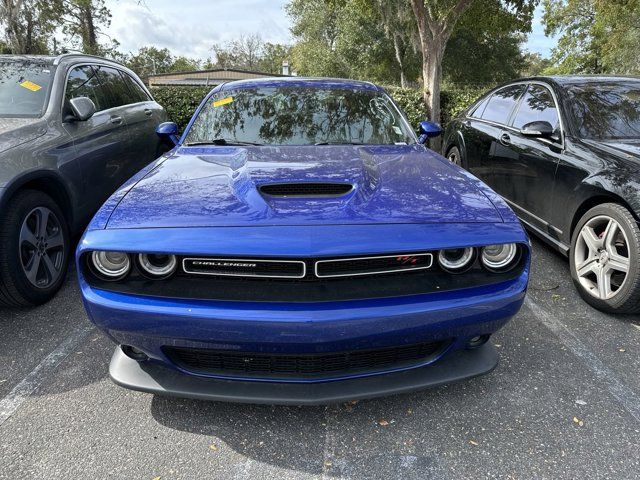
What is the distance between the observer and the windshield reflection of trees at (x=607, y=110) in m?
3.69

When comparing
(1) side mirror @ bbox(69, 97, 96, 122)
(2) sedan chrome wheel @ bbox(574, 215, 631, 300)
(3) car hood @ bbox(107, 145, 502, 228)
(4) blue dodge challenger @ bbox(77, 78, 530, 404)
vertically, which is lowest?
(2) sedan chrome wheel @ bbox(574, 215, 631, 300)

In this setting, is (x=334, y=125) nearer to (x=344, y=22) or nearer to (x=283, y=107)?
(x=283, y=107)

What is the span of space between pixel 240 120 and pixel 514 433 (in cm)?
264

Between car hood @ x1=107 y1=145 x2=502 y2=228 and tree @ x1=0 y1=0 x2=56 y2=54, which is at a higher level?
tree @ x1=0 y1=0 x2=56 y2=54

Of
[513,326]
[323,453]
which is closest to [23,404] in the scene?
[323,453]

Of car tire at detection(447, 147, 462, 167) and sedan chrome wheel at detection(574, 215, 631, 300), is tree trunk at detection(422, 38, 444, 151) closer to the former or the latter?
car tire at detection(447, 147, 462, 167)

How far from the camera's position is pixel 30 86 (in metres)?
3.88

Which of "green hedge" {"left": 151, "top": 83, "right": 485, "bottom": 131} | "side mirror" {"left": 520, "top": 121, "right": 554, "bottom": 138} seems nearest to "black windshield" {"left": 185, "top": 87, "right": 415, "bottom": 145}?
"side mirror" {"left": 520, "top": 121, "right": 554, "bottom": 138}

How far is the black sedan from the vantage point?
3131 mm

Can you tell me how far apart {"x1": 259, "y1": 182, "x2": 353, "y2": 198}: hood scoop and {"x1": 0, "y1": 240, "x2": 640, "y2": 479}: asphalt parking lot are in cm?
108

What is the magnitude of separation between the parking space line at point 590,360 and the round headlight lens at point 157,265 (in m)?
2.36

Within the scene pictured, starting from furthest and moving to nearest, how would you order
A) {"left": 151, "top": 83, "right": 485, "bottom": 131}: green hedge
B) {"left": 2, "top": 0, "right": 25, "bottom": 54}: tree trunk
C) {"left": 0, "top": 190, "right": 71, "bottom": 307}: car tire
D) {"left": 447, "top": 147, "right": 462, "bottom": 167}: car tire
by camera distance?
1. {"left": 2, "top": 0, "right": 25, "bottom": 54}: tree trunk
2. {"left": 151, "top": 83, "right": 485, "bottom": 131}: green hedge
3. {"left": 447, "top": 147, "right": 462, "bottom": 167}: car tire
4. {"left": 0, "top": 190, "right": 71, "bottom": 307}: car tire

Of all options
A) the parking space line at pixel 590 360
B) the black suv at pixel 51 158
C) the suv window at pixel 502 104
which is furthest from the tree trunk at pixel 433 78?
A: the parking space line at pixel 590 360

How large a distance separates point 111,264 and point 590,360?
2.72 m
